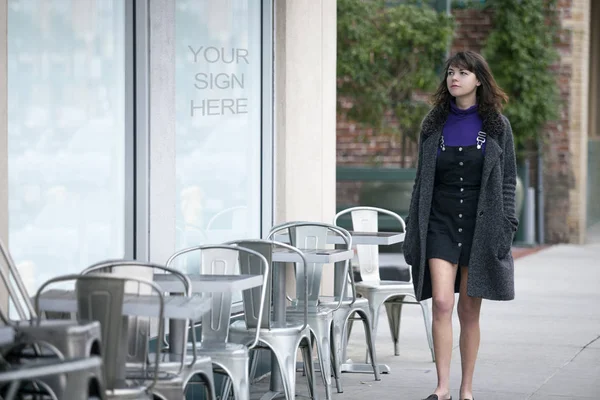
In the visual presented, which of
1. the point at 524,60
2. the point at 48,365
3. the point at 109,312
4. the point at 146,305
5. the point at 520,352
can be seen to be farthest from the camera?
the point at 524,60

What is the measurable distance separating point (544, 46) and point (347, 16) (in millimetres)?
2817

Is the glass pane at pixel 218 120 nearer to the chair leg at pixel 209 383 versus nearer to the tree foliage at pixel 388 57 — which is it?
the chair leg at pixel 209 383

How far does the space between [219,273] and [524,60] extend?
10.8 meters

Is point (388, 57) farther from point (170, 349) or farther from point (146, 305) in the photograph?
point (146, 305)

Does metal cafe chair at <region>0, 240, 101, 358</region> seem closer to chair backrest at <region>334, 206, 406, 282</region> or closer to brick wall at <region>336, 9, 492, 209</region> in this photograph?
chair backrest at <region>334, 206, 406, 282</region>

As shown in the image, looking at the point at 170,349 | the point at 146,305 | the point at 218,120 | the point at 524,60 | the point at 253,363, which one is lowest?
the point at 253,363

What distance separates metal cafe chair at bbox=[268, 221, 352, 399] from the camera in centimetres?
596

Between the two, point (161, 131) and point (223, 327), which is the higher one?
point (161, 131)

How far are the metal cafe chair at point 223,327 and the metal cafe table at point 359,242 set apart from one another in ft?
3.74

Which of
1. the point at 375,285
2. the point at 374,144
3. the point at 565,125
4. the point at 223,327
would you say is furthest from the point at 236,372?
the point at 565,125

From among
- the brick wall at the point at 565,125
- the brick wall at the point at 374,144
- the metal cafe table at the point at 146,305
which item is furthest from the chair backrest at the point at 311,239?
the brick wall at the point at 565,125

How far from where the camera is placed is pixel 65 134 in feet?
17.0

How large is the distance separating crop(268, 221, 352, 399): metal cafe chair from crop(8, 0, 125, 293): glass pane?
1.04 meters

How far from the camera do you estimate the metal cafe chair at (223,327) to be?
481cm
